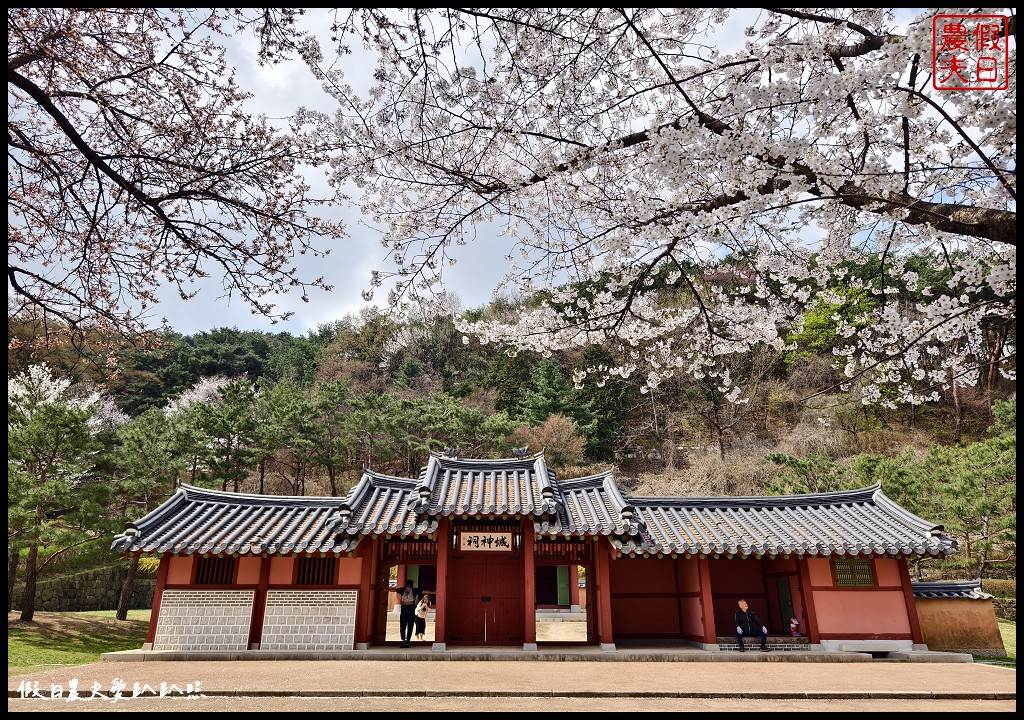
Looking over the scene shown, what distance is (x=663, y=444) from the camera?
33.7m

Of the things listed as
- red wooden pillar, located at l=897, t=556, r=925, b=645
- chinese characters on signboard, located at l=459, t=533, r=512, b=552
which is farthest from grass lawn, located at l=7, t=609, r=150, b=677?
red wooden pillar, located at l=897, t=556, r=925, b=645

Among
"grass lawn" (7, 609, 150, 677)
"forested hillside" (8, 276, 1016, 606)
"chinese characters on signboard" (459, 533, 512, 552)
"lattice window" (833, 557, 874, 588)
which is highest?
"forested hillside" (8, 276, 1016, 606)

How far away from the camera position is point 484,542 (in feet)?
38.7

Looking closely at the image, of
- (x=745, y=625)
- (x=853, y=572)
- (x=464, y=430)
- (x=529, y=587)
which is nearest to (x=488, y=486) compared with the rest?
(x=529, y=587)

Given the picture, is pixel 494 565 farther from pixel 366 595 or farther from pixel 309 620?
pixel 309 620

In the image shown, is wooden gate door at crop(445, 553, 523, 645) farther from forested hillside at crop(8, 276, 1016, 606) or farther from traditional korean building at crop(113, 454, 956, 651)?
forested hillside at crop(8, 276, 1016, 606)

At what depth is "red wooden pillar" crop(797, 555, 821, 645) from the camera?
11.4 metres

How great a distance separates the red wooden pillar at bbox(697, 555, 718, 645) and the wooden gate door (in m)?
3.69

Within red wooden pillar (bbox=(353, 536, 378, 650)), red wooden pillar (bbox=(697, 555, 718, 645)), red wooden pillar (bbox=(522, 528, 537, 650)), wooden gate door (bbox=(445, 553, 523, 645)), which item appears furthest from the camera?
wooden gate door (bbox=(445, 553, 523, 645))

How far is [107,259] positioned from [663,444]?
31.7 meters

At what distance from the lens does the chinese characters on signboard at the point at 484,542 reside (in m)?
11.8

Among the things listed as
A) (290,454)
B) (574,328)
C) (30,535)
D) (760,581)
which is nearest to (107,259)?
(574,328)

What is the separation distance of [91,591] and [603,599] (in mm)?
24113

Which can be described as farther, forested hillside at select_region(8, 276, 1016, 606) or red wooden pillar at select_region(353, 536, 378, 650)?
forested hillside at select_region(8, 276, 1016, 606)
